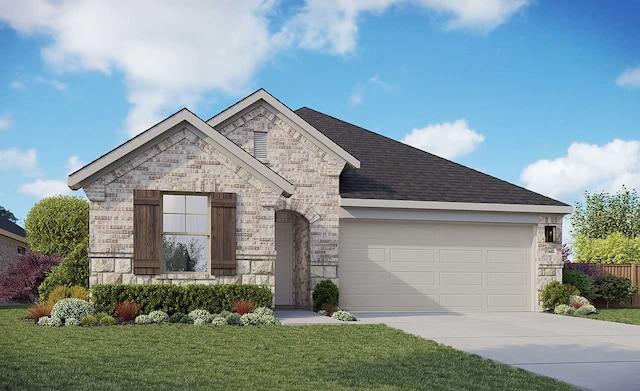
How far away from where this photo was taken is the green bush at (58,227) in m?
25.3

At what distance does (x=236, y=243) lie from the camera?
1609cm

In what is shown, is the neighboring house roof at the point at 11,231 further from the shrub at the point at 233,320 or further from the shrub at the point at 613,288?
the shrub at the point at 613,288

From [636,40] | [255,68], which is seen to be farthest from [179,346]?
[636,40]

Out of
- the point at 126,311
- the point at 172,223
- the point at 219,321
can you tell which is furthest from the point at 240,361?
the point at 172,223

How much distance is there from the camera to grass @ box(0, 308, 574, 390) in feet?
27.1

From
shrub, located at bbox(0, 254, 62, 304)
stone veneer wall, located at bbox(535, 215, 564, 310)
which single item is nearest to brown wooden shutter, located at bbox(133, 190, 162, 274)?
shrub, located at bbox(0, 254, 62, 304)

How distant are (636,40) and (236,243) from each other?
46.8 feet

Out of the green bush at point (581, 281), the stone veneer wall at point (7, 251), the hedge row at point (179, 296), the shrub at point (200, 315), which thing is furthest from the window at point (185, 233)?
the stone veneer wall at point (7, 251)

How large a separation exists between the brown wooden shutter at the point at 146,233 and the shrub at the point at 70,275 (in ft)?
7.84

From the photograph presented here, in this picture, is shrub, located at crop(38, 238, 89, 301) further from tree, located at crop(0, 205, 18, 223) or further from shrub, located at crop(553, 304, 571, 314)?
tree, located at crop(0, 205, 18, 223)

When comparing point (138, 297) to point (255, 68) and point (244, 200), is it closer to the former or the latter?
point (244, 200)

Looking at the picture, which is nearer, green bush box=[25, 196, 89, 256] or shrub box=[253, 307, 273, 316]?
shrub box=[253, 307, 273, 316]

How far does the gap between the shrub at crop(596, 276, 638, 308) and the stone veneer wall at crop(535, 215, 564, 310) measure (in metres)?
2.55

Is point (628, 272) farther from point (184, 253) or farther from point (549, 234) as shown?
point (184, 253)
